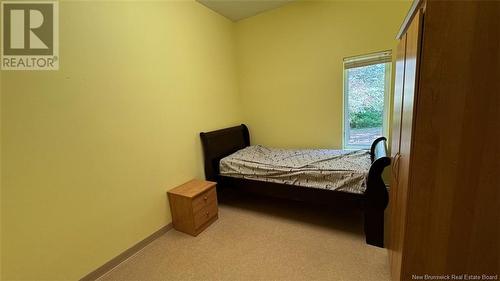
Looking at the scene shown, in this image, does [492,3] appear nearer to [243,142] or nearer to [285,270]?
[285,270]

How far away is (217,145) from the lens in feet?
9.72

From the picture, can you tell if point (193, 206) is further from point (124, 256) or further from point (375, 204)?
point (375, 204)

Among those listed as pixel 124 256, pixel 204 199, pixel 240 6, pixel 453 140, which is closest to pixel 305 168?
pixel 204 199

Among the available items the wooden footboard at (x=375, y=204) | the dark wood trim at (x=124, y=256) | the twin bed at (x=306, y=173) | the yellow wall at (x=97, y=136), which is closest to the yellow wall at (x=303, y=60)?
the twin bed at (x=306, y=173)

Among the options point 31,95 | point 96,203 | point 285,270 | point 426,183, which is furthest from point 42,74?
point 426,183

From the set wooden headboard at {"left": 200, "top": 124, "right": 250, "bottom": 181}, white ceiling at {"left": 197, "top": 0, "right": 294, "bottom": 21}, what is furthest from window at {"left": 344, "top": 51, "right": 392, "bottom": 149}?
wooden headboard at {"left": 200, "top": 124, "right": 250, "bottom": 181}

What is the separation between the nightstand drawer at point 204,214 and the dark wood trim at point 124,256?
38cm

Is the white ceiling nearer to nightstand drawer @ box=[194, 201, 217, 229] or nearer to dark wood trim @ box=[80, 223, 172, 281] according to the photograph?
nightstand drawer @ box=[194, 201, 217, 229]

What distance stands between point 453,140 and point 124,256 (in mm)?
2495

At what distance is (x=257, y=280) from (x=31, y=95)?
201 centimetres

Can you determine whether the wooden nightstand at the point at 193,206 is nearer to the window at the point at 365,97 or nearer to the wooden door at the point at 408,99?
the wooden door at the point at 408,99

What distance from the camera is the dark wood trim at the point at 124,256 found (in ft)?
5.66

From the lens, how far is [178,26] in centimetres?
247

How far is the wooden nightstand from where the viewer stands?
7.29ft
